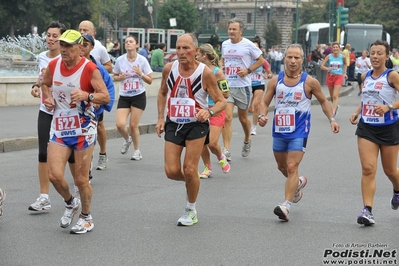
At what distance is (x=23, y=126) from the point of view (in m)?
16.8

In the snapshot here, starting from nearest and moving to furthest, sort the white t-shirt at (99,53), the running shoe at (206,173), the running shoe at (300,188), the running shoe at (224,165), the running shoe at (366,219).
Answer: the running shoe at (366,219) → the running shoe at (300,188) → the running shoe at (206,173) → the white t-shirt at (99,53) → the running shoe at (224,165)

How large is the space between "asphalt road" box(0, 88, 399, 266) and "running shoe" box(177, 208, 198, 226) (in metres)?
0.08

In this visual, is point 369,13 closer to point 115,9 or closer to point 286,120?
point 115,9

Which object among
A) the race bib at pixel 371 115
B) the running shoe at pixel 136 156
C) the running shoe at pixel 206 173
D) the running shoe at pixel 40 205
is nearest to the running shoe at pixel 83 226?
the running shoe at pixel 40 205

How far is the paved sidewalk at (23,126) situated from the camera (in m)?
14.6

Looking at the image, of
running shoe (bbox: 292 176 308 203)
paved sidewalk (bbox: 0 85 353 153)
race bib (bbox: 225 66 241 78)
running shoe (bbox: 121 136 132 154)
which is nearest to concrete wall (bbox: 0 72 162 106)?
paved sidewalk (bbox: 0 85 353 153)

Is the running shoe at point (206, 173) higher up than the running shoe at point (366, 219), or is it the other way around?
the running shoe at point (366, 219)

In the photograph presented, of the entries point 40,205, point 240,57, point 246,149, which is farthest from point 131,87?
point 40,205

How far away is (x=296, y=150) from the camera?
870cm

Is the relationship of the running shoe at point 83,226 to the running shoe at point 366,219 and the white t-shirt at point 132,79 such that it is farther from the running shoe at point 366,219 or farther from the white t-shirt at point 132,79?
the white t-shirt at point 132,79

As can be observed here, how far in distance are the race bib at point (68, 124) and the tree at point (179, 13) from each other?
78.1 meters

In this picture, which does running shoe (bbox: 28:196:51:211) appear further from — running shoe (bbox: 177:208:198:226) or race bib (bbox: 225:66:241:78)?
race bib (bbox: 225:66:241:78)

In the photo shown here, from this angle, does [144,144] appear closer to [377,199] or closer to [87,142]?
[377,199]

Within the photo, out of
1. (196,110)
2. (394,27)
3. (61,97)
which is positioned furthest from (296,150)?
(394,27)
